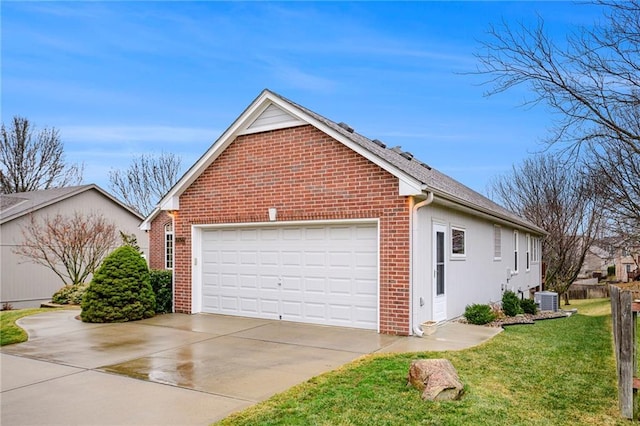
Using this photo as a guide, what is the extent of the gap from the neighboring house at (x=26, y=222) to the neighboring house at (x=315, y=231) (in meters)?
12.2

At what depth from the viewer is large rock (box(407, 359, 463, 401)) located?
5.62m

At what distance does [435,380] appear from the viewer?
5.75 meters

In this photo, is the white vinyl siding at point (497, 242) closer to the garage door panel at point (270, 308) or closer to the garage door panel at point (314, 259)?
the garage door panel at point (314, 259)

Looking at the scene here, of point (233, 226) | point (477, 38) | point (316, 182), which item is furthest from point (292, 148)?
point (477, 38)

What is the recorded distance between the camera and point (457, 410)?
17.5 ft

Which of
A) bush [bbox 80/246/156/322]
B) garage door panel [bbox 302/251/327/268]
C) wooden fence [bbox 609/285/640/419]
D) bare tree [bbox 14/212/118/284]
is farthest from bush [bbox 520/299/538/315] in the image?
bare tree [bbox 14/212/118/284]

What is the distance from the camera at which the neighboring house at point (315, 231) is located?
396 inches

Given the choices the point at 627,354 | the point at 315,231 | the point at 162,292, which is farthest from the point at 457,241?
the point at 162,292

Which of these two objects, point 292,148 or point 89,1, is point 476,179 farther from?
point 89,1

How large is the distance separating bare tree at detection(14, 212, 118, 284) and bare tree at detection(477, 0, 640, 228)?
17.6 meters

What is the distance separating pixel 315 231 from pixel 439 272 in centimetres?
303

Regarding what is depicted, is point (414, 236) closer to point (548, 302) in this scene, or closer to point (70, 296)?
point (548, 302)

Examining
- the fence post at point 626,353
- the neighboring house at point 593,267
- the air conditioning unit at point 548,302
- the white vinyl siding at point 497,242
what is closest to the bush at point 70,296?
the white vinyl siding at point 497,242

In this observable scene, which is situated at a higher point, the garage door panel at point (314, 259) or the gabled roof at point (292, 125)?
the gabled roof at point (292, 125)
